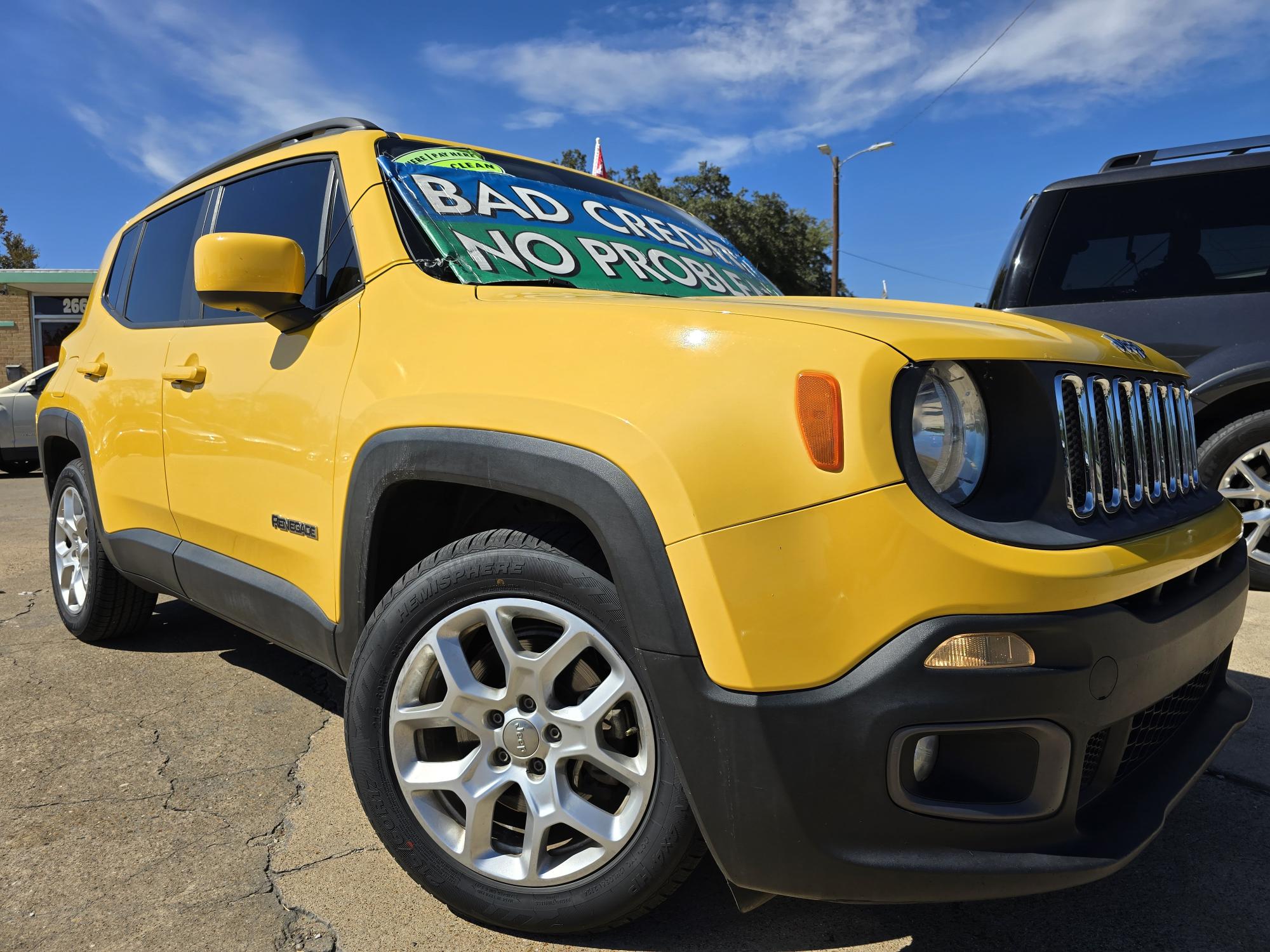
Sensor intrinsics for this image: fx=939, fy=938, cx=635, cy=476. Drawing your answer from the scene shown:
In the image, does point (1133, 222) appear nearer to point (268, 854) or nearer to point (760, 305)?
point (760, 305)

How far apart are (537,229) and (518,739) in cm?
138

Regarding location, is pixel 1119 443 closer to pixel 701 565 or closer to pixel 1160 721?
pixel 1160 721

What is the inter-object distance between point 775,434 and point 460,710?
Result: 34.2 inches

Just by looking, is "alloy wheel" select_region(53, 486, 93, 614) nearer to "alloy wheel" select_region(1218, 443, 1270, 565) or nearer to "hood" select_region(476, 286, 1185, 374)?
"hood" select_region(476, 286, 1185, 374)

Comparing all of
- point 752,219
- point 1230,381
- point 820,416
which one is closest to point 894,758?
point 820,416

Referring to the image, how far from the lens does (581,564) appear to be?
1.74 metres

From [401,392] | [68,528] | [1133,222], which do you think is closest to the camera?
[401,392]

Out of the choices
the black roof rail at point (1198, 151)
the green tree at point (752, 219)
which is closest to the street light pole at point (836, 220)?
the green tree at point (752, 219)

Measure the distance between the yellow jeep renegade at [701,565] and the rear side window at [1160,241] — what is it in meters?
2.64

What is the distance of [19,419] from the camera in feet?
37.8

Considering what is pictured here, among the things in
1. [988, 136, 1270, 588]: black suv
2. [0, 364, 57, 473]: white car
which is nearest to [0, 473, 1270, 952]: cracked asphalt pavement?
[988, 136, 1270, 588]: black suv

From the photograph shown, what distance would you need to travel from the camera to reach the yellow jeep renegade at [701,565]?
57.4 inches

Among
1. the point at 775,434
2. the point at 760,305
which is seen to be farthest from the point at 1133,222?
the point at 775,434

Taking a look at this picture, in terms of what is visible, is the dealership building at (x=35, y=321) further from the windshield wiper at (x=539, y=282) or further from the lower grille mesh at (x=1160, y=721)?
the lower grille mesh at (x=1160, y=721)
